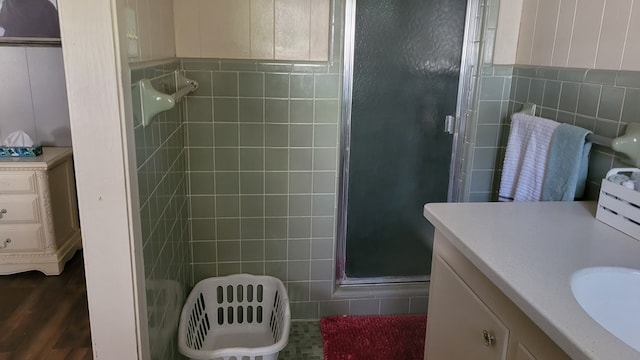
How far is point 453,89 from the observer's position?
7.11 ft

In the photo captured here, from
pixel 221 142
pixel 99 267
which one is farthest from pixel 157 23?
pixel 99 267

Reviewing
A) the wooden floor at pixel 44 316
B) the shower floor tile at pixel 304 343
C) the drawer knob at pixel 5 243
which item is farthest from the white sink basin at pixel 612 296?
the drawer knob at pixel 5 243

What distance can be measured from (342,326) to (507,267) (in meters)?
1.35

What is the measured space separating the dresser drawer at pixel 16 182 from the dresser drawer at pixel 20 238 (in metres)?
0.20

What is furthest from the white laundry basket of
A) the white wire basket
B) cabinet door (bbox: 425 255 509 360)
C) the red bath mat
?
the white wire basket

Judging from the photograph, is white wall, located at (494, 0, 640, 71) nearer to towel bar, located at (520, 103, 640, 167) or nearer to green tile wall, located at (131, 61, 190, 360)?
towel bar, located at (520, 103, 640, 167)

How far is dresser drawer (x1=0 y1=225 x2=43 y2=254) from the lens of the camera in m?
2.54

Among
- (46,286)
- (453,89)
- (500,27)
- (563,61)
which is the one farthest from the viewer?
(46,286)

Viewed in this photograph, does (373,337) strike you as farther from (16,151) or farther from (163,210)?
(16,151)

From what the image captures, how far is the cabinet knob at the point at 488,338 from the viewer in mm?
1080

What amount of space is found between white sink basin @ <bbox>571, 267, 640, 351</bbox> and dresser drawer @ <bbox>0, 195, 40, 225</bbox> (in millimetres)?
2493

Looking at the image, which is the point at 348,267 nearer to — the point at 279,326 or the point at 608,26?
the point at 279,326

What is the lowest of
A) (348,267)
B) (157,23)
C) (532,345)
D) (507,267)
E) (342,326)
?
(342,326)

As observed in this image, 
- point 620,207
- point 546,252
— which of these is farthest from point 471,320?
point 620,207
